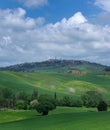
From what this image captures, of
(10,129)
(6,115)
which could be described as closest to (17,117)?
(6,115)

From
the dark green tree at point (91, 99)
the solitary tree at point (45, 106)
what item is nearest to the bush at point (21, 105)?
the dark green tree at point (91, 99)

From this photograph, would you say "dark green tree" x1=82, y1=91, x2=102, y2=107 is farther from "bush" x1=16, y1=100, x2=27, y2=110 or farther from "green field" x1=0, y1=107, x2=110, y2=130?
"green field" x1=0, y1=107, x2=110, y2=130

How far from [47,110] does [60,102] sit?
63.8 m

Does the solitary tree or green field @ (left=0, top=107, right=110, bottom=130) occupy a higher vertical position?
the solitary tree

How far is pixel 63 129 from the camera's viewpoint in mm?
60000

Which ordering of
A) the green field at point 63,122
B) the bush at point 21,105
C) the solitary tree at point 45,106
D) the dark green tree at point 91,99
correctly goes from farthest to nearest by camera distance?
the dark green tree at point 91,99 → the bush at point 21,105 → the solitary tree at point 45,106 → the green field at point 63,122

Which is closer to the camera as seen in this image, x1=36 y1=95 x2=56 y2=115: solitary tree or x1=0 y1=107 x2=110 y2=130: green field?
x1=0 y1=107 x2=110 y2=130: green field

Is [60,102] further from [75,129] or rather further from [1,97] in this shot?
[75,129]

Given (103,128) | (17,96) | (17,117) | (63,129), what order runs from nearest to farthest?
(103,128) < (63,129) < (17,117) < (17,96)

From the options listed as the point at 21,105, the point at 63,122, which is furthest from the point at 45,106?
the point at 21,105

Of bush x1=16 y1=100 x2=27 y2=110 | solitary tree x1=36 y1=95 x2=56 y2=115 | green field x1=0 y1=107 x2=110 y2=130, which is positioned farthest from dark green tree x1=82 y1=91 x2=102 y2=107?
green field x1=0 y1=107 x2=110 y2=130

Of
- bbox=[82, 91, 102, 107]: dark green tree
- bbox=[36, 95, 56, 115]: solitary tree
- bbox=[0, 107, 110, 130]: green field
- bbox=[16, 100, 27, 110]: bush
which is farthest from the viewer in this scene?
bbox=[82, 91, 102, 107]: dark green tree

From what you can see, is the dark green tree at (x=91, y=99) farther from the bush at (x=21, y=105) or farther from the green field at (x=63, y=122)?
the green field at (x=63, y=122)

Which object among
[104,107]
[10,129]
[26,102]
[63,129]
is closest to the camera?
[63,129]
